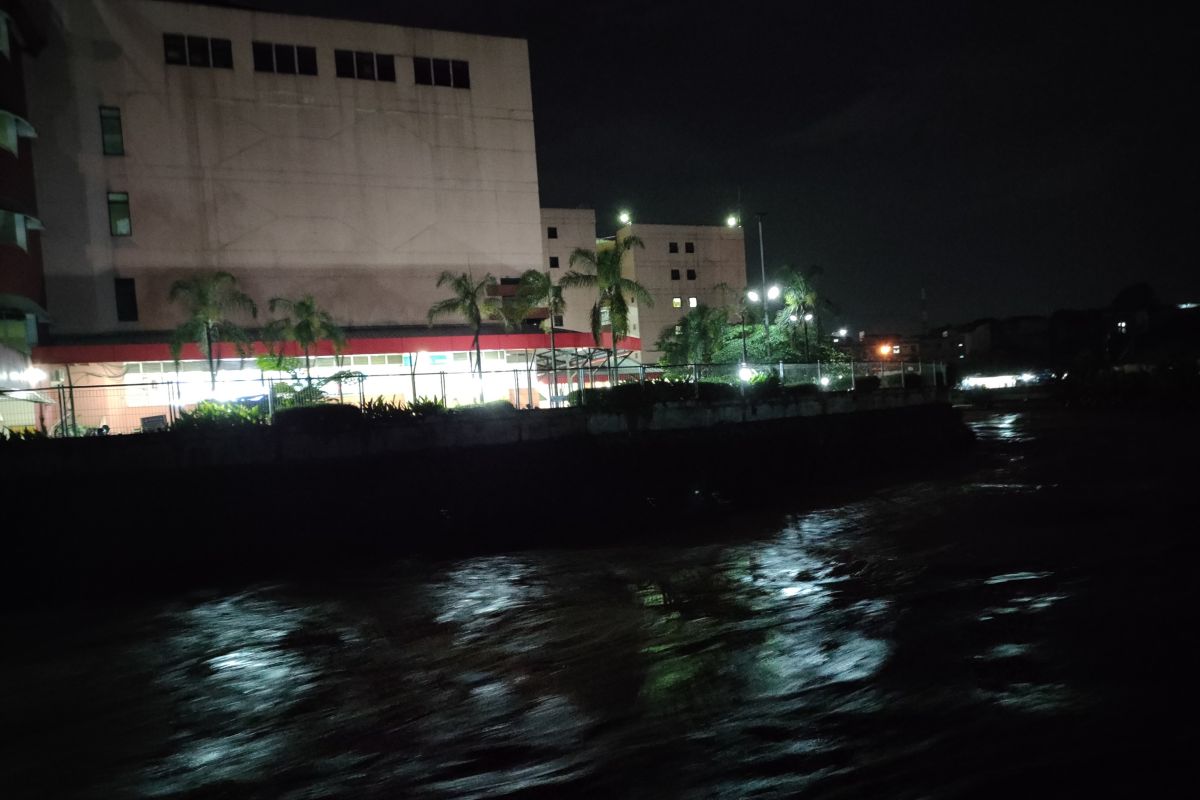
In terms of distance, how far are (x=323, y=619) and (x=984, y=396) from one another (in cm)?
7355

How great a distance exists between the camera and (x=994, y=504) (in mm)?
20781

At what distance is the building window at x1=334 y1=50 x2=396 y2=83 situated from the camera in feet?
133

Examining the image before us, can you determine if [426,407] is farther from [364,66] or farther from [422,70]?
[422,70]

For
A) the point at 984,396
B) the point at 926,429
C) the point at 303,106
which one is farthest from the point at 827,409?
the point at 984,396

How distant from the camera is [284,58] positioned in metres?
39.5

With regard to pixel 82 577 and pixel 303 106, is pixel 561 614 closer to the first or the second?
pixel 82 577

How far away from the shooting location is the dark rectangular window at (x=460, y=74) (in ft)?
141

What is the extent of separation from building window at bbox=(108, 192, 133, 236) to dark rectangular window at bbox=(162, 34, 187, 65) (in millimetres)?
6543

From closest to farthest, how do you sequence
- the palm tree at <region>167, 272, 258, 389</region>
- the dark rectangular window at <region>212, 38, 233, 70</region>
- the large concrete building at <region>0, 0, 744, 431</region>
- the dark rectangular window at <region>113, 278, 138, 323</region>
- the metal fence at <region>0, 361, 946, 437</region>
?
the metal fence at <region>0, 361, 946, 437</region>, the palm tree at <region>167, 272, 258, 389</region>, the large concrete building at <region>0, 0, 744, 431</region>, the dark rectangular window at <region>113, 278, 138, 323</region>, the dark rectangular window at <region>212, 38, 233, 70</region>

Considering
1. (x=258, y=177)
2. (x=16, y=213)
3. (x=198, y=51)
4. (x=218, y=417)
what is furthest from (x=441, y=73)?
(x=218, y=417)

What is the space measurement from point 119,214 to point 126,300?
3797mm

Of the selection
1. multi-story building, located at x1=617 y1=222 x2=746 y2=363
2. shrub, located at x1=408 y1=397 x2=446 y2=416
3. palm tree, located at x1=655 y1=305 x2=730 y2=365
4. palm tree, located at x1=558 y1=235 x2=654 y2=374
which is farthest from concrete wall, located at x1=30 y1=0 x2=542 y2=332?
multi-story building, located at x1=617 y1=222 x2=746 y2=363

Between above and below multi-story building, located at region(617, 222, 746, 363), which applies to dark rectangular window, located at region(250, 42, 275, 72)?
above

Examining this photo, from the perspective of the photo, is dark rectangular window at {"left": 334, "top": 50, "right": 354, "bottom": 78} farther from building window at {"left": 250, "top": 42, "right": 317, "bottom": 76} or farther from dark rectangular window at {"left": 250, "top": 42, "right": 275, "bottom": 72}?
dark rectangular window at {"left": 250, "top": 42, "right": 275, "bottom": 72}
